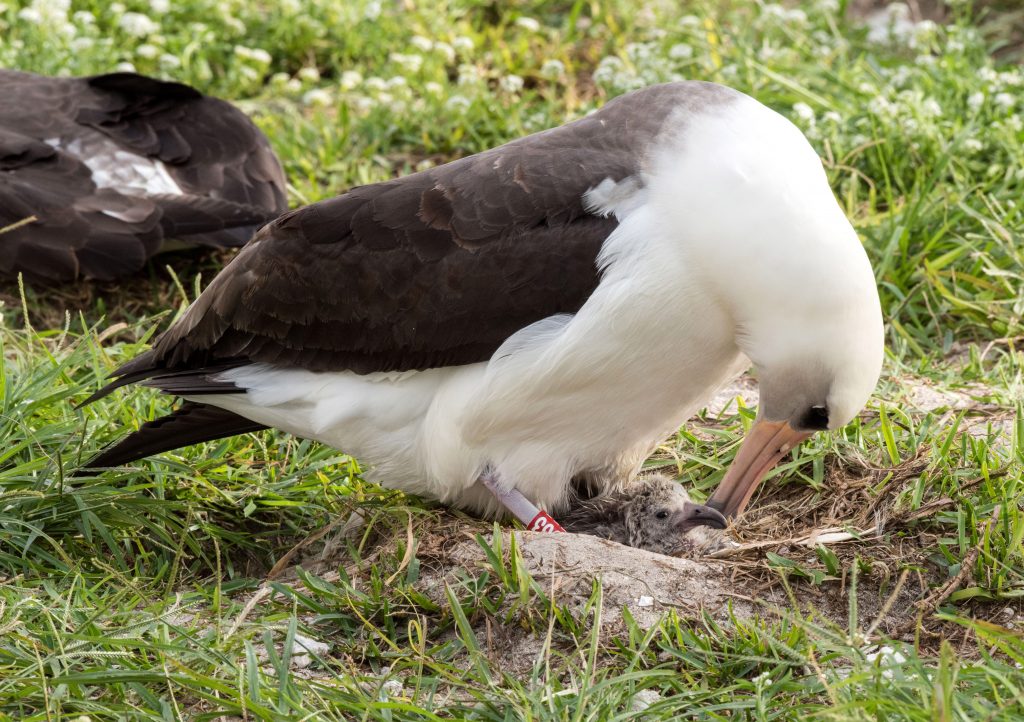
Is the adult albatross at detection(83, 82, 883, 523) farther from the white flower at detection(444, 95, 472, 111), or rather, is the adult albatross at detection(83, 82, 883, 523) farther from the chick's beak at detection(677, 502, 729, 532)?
the white flower at detection(444, 95, 472, 111)

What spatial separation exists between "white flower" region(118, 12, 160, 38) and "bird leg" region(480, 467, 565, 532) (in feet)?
15.5

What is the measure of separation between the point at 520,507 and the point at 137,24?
16.0 ft

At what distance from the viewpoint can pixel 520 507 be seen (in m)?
4.56

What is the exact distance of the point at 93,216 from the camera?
6648mm

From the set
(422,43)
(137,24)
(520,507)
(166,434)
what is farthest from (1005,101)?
(137,24)

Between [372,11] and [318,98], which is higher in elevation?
[372,11]

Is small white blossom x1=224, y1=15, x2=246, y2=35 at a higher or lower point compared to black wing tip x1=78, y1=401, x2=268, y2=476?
higher

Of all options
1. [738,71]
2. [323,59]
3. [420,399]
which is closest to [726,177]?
[420,399]

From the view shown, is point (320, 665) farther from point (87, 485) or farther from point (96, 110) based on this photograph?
point (96, 110)

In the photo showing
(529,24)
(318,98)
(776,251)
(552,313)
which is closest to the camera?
(776,251)

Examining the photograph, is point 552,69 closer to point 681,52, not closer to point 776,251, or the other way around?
point 681,52

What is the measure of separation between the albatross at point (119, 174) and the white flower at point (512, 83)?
137 centimetres

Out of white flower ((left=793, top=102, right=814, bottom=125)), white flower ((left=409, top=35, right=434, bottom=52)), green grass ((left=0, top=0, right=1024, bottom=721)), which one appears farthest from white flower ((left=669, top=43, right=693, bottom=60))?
white flower ((left=409, top=35, right=434, bottom=52))

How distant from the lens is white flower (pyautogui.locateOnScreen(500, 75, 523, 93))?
7.66 meters
